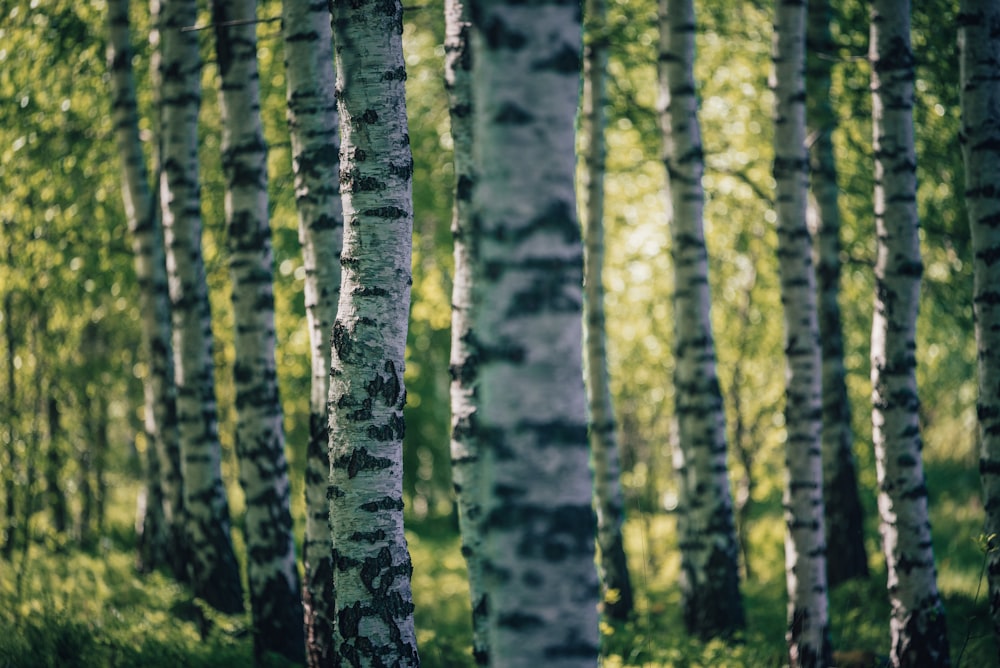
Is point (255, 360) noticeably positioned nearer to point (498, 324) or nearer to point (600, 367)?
point (600, 367)

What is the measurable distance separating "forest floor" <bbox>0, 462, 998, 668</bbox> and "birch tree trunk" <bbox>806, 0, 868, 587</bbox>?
45 cm

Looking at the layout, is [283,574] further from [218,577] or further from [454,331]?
[454,331]

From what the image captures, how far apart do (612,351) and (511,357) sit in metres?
11.2

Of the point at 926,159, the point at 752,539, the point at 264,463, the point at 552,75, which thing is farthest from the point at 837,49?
the point at 552,75

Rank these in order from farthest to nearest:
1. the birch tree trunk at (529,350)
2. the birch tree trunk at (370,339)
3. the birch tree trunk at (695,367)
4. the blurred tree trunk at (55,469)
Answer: the blurred tree trunk at (55,469)
the birch tree trunk at (695,367)
the birch tree trunk at (370,339)
the birch tree trunk at (529,350)

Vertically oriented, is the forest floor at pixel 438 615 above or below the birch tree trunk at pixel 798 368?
below

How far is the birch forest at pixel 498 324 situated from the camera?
1968 millimetres

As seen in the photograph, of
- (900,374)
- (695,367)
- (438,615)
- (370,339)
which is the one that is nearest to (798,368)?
(900,374)

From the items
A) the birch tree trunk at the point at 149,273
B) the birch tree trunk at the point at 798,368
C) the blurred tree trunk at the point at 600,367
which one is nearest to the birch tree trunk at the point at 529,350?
the birch tree trunk at the point at 798,368

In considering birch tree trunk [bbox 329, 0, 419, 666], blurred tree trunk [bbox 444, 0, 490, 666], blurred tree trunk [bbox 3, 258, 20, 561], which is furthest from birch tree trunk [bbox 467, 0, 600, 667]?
blurred tree trunk [bbox 3, 258, 20, 561]

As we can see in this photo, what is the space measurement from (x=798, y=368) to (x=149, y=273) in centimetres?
608

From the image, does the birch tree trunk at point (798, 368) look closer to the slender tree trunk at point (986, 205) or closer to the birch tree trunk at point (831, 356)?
the slender tree trunk at point (986, 205)

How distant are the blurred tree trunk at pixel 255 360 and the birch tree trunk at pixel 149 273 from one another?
2778mm

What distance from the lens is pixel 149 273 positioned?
8.05 m
